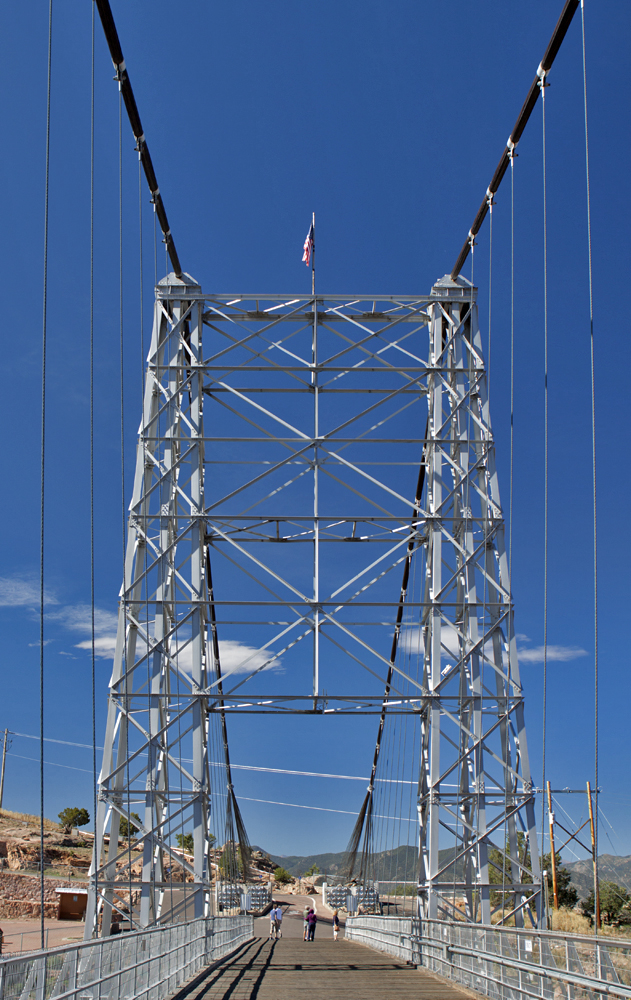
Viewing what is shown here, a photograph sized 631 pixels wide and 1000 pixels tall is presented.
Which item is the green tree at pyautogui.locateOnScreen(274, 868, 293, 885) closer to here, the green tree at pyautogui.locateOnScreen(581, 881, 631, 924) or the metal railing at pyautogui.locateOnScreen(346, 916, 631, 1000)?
the green tree at pyautogui.locateOnScreen(581, 881, 631, 924)

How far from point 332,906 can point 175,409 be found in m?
46.7

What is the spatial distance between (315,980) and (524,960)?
4.78 metres

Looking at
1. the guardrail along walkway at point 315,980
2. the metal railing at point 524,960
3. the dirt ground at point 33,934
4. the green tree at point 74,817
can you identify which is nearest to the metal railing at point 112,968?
the guardrail along walkway at point 315,980

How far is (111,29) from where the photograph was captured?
49.9 feet

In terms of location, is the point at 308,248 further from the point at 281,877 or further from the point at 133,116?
the point at 281,877

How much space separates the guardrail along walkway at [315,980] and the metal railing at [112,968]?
40 centimetres

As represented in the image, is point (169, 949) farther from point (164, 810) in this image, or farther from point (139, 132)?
point (139, 132)

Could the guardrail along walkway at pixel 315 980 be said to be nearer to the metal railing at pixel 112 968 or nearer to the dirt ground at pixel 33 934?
the metal railing at pixel 112 968

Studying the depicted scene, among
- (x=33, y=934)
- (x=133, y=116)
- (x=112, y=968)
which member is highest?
(x=133, y=116)

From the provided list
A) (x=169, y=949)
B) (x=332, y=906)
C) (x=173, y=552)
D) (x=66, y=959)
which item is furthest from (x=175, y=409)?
(x=332, y=906)

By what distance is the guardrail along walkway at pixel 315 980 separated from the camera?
10.5m

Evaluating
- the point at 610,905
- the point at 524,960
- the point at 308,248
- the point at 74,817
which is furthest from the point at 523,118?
the point at 74,817

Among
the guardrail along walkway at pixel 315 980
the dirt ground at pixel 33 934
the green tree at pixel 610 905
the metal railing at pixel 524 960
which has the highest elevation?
the metal railing at pixel 524 960

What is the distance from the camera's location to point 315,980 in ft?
41.2
